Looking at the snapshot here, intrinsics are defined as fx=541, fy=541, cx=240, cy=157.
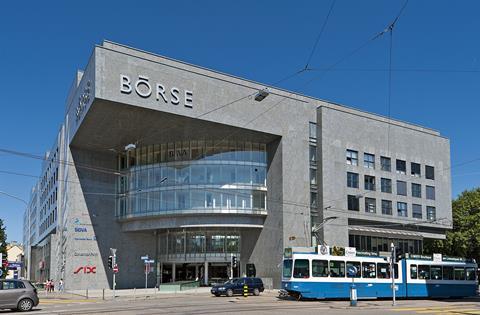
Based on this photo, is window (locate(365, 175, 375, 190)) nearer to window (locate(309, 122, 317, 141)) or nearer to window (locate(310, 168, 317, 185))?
window (locate(310, 168, 317, 185))

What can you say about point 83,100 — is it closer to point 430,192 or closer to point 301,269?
point 301,269

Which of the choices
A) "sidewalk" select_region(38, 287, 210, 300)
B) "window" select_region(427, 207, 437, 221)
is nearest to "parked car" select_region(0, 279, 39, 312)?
"sidewalk" select_region(38, 287, 210, 300)

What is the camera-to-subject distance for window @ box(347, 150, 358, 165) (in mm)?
58938

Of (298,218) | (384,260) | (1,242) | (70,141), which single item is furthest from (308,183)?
(1,242)

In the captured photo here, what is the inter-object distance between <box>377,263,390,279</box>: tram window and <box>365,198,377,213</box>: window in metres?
22.6

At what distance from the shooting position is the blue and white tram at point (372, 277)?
112 feet

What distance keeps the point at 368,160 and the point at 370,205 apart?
5086 millimetres

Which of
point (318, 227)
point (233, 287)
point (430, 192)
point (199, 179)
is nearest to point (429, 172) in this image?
point (430, 192)

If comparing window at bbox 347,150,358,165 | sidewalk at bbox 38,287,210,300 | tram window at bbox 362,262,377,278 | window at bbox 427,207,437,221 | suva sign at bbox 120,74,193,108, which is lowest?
sidewalk at bbox 38,287,210,300

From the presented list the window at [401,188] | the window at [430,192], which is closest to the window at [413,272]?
the window at [401,188]

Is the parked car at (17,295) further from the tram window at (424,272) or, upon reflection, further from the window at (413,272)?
the tram window at (424,272)

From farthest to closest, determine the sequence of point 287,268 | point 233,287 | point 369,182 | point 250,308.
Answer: point 369,182 < point 233,287 < point 287,268 < point 250,308

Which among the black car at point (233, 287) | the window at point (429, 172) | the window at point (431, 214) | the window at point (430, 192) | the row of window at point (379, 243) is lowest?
the black car at point (233, 287)

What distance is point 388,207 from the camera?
6166cm
